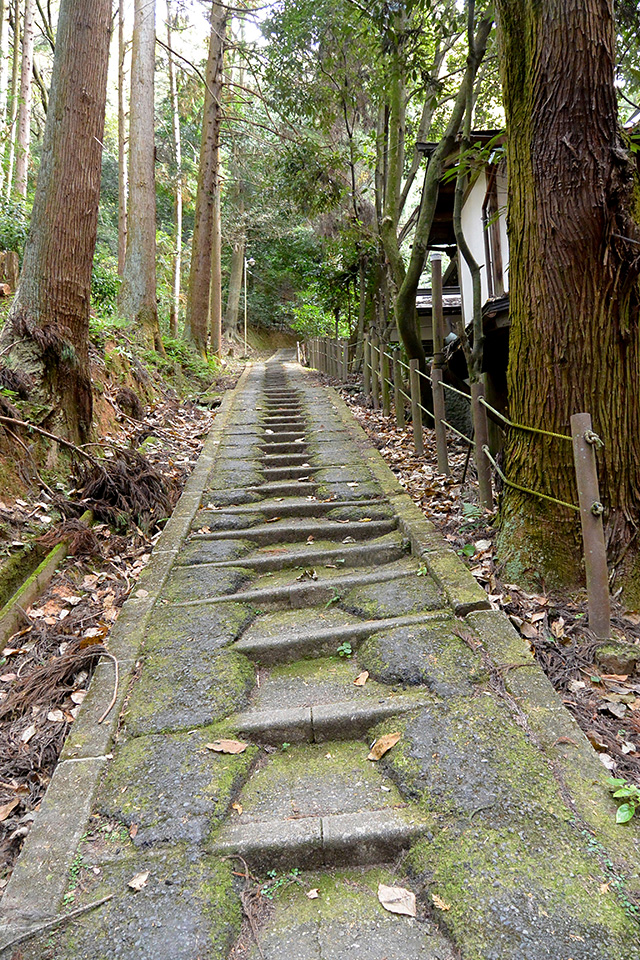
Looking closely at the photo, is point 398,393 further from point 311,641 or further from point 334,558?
point 311,641

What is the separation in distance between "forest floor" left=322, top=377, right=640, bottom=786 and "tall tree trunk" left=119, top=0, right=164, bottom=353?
6973 mm

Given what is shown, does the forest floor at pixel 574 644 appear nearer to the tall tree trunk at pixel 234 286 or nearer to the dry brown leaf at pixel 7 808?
the dry brown leaf at pixel 7 808

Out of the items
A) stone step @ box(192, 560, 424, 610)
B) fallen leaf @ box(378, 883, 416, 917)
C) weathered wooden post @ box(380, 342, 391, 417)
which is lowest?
fallen leaf @ box(378, 883, 416, 917)

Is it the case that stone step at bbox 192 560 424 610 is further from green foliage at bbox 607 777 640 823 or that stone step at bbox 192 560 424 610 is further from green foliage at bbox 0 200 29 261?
green foliage at bbox 0 200 29 261

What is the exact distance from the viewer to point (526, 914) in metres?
1.65

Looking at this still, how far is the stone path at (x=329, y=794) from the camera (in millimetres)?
1688

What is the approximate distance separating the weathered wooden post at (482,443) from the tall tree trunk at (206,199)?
362 inches

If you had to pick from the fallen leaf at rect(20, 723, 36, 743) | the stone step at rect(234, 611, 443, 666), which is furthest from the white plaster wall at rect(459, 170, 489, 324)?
the fallen leaf at rect(20, 723, 36, 743)

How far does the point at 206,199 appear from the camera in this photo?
12516 mm

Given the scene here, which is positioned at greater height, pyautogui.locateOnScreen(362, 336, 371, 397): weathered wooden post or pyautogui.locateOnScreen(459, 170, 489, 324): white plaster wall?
pyautogui.locateOnScreen(459, 170, 489, 324): white plaster wall

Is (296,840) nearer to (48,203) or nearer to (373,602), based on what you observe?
(373,602)

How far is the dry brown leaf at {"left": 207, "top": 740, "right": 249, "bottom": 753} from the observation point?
7.80ft

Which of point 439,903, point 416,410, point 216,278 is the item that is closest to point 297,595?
point 439,903

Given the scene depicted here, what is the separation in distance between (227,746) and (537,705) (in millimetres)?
1269
